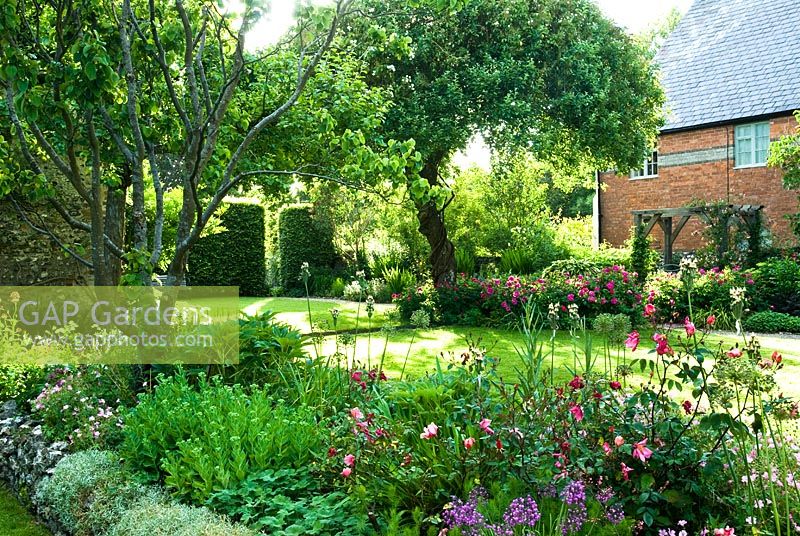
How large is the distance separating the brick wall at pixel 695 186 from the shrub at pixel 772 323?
7.22 metres

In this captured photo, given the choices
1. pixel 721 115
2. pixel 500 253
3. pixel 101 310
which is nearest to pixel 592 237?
pixel 721 115

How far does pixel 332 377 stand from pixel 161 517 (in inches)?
75.5

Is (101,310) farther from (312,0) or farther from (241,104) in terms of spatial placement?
(312,0)

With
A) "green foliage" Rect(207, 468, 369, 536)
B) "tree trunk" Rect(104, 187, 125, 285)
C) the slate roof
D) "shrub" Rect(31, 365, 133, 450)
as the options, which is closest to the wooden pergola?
the slate roof

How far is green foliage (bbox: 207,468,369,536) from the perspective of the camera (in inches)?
109

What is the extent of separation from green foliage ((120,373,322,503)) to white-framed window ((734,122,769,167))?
59.1 ft

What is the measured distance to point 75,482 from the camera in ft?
11.5

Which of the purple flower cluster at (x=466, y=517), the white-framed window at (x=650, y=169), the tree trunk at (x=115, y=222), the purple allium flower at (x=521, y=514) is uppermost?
the white-framed window at (x=650, y=169)

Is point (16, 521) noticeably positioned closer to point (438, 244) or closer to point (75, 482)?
point (75, 482)

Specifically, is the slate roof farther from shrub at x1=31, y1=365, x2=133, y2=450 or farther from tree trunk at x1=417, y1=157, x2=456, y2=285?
shrub at x1=31, y1=365, x2=133, y2=450

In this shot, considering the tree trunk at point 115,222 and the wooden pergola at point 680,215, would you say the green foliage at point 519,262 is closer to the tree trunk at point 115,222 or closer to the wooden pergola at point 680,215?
the wooden pergola at point 680,215

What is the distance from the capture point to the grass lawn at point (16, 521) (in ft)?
12.8

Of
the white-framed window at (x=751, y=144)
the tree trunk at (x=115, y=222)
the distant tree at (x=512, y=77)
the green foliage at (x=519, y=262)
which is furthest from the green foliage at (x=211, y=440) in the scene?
the white-framed window at (x=751, y=144)

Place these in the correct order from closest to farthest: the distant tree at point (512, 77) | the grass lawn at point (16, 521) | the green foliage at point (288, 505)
Result: 1. the green foliage at point (288, 505)
2. the grass lawn at point (16, 521)
3. the distant tree at point (512, 77)
